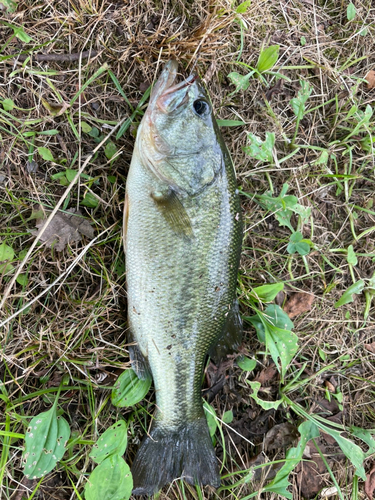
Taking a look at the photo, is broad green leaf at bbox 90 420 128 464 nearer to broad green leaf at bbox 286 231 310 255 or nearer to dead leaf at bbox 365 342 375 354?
broad green leaf at bbox 286 231 310 255

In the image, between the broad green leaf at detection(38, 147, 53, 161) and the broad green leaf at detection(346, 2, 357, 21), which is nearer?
the broad green leaf at detection(38, 147, 53, 161)

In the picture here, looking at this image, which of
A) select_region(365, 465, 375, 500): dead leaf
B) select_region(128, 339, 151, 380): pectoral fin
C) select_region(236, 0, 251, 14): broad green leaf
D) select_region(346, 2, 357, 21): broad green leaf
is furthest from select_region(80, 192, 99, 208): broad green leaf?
select_region(365, 465, 375, 500): dead leaf

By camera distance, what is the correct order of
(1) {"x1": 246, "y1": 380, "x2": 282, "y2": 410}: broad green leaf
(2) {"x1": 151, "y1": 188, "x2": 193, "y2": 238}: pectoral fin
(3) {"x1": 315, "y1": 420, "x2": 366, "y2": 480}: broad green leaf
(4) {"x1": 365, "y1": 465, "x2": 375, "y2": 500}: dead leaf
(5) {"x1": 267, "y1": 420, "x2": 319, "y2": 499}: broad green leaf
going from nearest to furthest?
(2) {"x1": 151, "y1": 188, "x2": 193, "y2": 238}: pectoral fin < (5) {"x1": 267, "y1": 420, "x2": 319, "y2": 499}: broad green leaf < (1) {"x1": 246, "y1": 380, "x2": 282, "y2": 410}: broad green leaf < (3) {"x1": 315, "y1": 420, "x2": 366, "y2": 480}: broad green leaf < (4) {"x1": 365, "y1": 465, "x2": 375, "y2": 500}: dead leaf

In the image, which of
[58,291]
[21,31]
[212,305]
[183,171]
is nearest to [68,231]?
[58,291]

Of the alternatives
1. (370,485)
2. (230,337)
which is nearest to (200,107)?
(230,337)

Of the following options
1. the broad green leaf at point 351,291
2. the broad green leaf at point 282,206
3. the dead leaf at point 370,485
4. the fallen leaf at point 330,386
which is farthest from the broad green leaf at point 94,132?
the dead leaf at point 370,485

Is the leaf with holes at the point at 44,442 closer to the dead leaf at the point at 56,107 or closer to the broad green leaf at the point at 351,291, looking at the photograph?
the dead leaf at the point at 56,107

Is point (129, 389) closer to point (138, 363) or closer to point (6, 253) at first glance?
point (138, 363)
